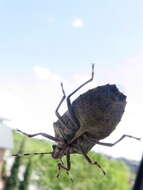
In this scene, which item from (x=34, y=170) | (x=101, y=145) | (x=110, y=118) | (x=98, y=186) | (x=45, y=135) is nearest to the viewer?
(x=110, y=118)

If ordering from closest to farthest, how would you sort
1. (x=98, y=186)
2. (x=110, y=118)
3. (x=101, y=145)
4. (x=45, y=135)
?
(x=110, y=118) → (x=101, y=145) → (x=45, y=135) → (x=98, y=186)

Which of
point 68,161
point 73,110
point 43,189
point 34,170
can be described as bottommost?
point 43,189

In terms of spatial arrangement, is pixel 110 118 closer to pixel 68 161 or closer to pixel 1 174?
pixel 68 161

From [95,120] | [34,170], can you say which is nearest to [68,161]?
[95,120]

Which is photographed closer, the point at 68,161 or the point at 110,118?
the point at 110,118

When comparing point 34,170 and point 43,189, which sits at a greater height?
point 34,170
